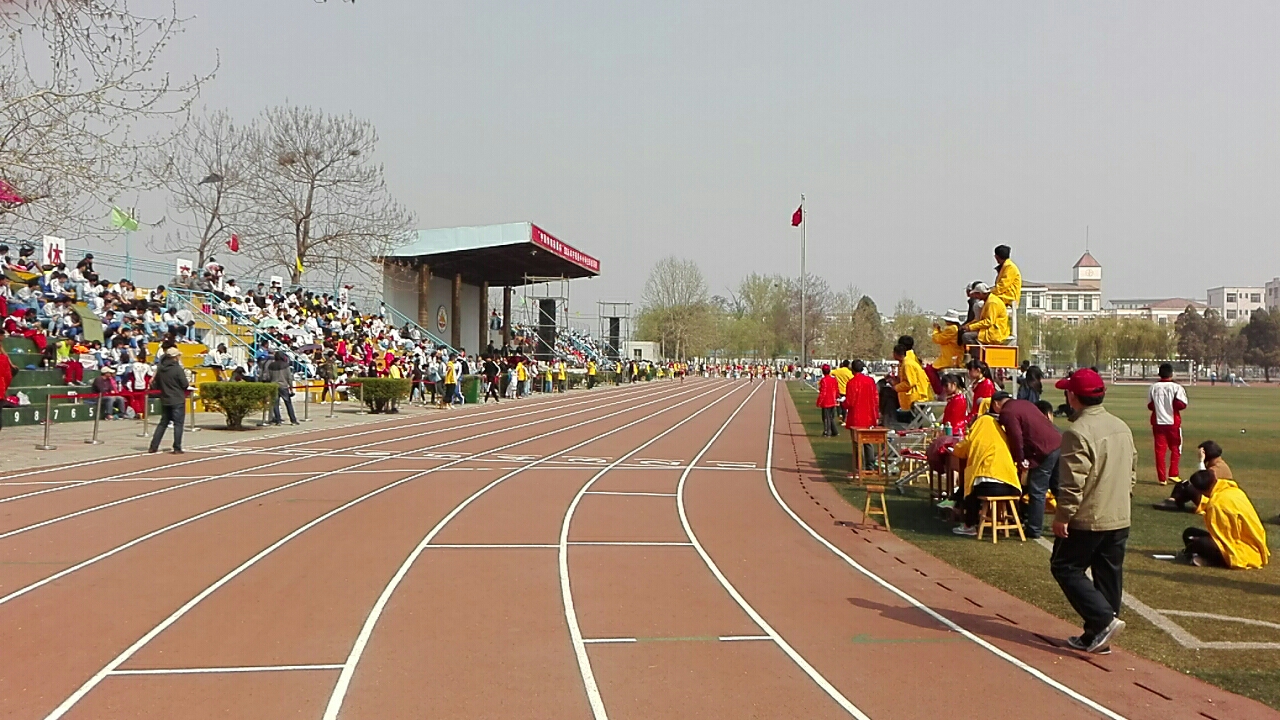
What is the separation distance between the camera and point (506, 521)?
10094 mm

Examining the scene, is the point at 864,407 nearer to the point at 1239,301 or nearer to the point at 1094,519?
the point at 1094,519

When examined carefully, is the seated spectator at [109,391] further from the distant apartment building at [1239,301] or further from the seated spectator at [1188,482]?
the distant apartment building at [1239,301]

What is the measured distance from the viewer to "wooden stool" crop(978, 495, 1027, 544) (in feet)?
31.4

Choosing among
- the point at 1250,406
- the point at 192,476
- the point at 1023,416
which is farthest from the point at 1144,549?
the point at 1250,406

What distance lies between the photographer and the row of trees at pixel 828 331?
8631cm

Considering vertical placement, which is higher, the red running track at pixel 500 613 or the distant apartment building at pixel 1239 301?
the distant apartment building at pixel 1239 301

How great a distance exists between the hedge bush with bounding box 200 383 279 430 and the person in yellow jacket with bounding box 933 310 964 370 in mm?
13700

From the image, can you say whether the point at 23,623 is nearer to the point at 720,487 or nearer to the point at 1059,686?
the point at 1059,686

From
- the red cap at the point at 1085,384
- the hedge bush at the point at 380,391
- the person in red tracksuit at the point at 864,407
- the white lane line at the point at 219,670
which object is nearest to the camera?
the white lane line at the point at 219,670

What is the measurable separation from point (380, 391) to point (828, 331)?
56356mm

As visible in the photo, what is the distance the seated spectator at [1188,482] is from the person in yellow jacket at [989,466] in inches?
69.1

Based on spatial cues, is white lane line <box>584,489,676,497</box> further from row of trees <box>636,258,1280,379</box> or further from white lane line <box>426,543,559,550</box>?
row of trees <box>636,258,1280,379</box>

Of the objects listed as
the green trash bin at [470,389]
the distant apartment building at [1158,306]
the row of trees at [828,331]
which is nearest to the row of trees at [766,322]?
the row of trees at [828,331]

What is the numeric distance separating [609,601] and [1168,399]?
9.92 m
